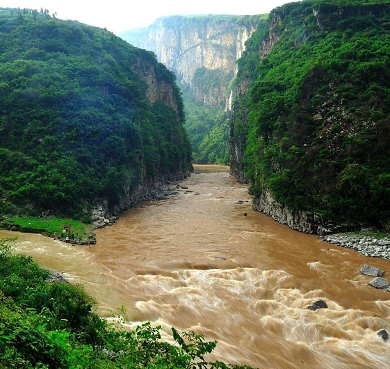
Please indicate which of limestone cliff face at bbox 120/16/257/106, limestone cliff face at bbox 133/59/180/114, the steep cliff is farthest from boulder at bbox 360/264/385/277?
limestone cliff face at bbox 120/16/257/106

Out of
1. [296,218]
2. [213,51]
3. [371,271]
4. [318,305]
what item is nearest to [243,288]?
[318,305]

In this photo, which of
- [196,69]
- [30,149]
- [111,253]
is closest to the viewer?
[111,253]

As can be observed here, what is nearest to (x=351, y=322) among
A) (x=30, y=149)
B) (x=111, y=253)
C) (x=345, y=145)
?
(x=111, y=253)

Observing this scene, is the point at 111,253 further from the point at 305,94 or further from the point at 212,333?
the point at 305,94

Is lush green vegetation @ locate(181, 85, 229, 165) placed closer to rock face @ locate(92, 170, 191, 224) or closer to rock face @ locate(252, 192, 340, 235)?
rock face @ locate(92, 170, 191, 224)

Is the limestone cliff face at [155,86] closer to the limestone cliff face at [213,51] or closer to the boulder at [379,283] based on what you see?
the boulder at [379,283]

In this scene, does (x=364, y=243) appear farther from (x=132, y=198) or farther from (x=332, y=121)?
(x=132, y=198)
